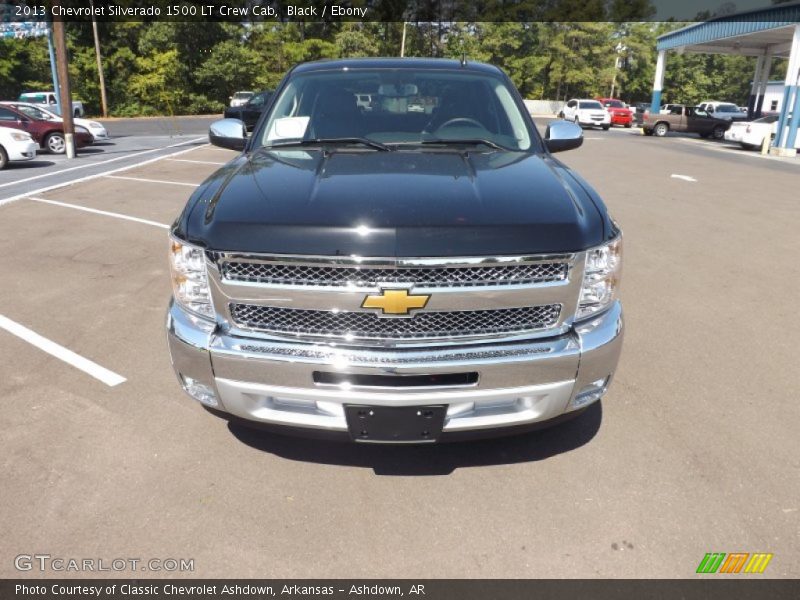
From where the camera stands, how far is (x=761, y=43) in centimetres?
3044

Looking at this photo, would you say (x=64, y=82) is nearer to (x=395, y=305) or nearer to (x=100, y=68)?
(x=395, y=305)

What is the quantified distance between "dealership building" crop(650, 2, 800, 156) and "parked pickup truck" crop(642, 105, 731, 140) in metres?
2.89

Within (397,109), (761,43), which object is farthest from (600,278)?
(761,43)

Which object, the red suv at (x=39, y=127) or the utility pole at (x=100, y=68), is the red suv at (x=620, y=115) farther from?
the utility pole at (x=100, y=68)

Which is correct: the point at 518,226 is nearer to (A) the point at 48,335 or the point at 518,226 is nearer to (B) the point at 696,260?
(A) the point at 48,335

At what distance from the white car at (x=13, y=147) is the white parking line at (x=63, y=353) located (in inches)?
455

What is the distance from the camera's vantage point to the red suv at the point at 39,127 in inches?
676

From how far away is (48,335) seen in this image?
453 cm

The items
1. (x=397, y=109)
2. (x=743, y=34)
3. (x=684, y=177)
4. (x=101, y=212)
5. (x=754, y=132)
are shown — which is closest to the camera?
(x=397, y=109)

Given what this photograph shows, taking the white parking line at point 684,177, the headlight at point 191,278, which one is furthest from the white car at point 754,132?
the headlight at point 191,278

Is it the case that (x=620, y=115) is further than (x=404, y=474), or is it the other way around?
(x=620, y=115)

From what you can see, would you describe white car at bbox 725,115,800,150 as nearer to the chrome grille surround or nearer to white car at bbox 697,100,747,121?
white car at bbox 697,100,747,121

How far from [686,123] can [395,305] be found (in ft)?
111
